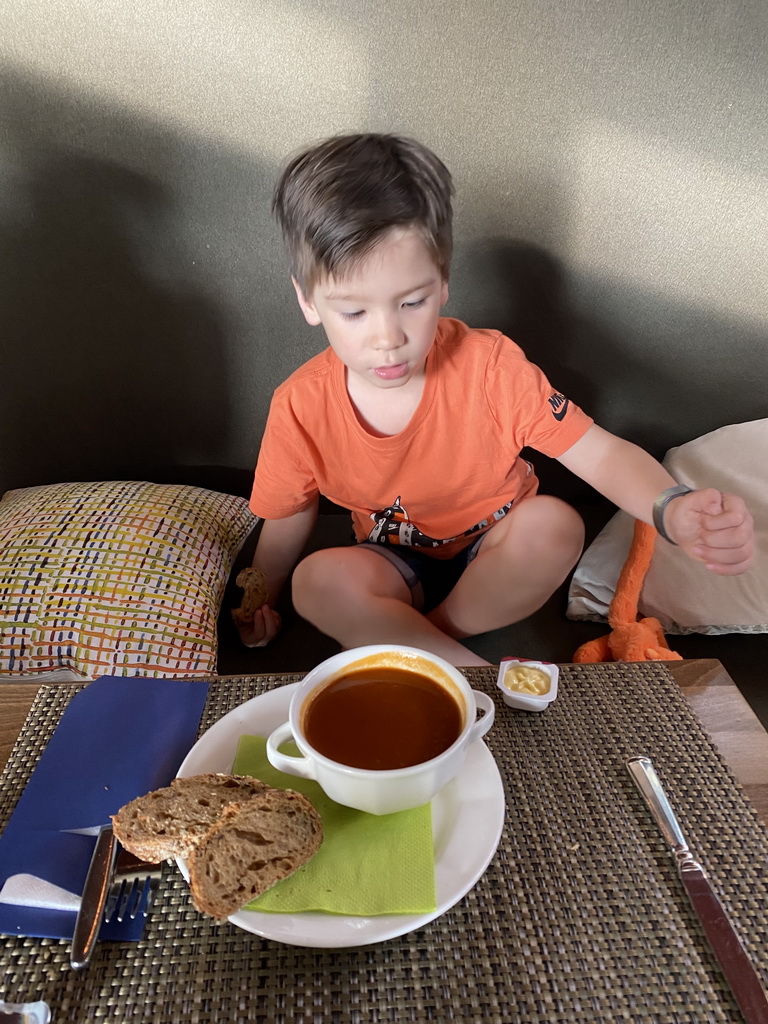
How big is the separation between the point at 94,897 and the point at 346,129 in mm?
1047

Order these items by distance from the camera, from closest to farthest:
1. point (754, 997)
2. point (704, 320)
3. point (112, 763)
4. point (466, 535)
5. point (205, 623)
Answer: point (754, 997) → point (112, 763) → point (205, 623) → point (466, 535) → point (704, 320)

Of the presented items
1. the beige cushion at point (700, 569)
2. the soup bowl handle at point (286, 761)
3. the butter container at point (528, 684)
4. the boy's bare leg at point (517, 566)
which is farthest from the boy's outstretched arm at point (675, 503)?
the soup bowl handle at point (286, 761)

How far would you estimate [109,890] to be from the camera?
1.63 ft

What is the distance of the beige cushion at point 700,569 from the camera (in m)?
1.10

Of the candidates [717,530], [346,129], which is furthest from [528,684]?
[346,129]

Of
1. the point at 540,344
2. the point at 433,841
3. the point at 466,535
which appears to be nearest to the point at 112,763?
the point at 433,841

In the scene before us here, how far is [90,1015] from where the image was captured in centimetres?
44

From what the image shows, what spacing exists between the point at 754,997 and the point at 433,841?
0.22m

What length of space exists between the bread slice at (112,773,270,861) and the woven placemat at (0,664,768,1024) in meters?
0.05

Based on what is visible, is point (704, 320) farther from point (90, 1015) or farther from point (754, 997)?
point (90, 1015)

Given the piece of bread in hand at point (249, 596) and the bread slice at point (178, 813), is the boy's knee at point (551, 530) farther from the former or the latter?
the bread slice at point (178, 813)

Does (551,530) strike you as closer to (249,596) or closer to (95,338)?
(249,596)

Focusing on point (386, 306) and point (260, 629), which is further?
point (260, 629)

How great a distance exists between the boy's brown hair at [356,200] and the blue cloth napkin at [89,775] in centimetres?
49
